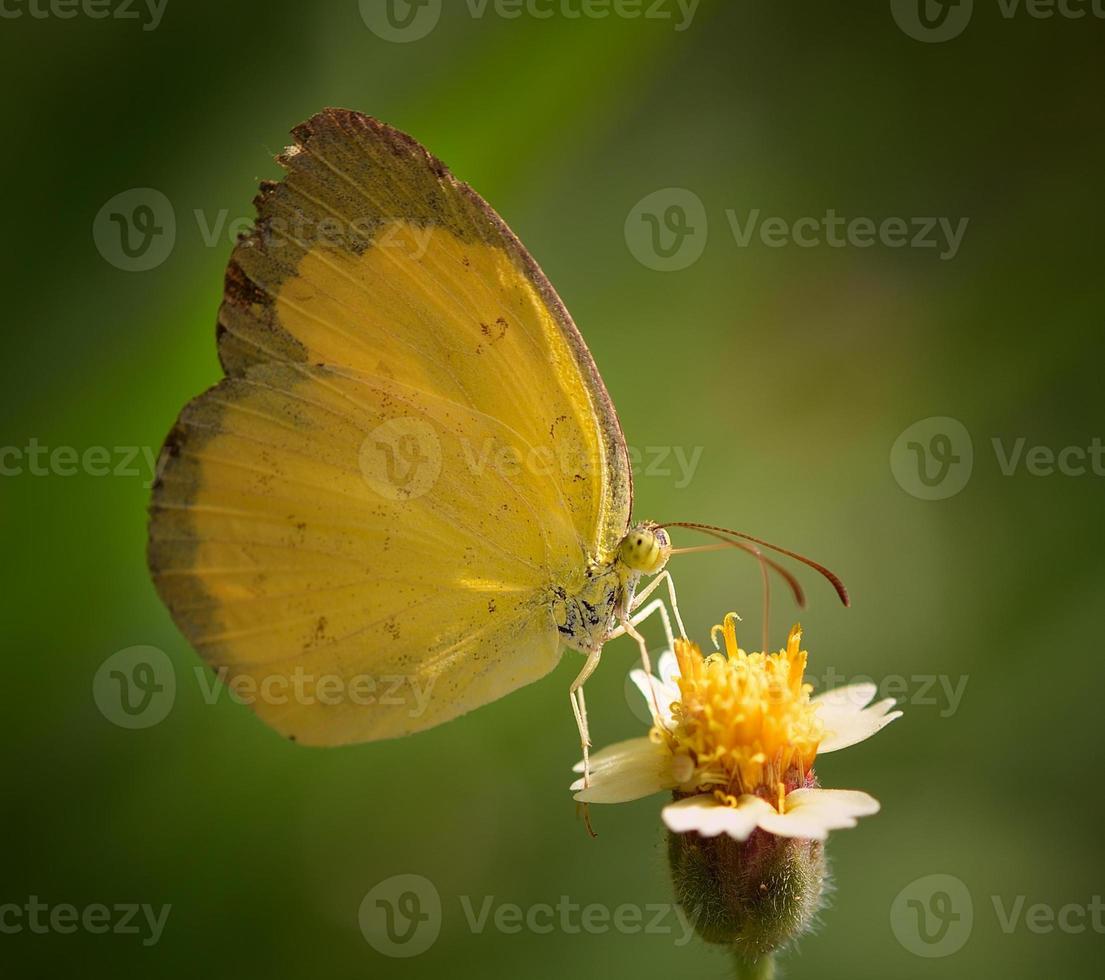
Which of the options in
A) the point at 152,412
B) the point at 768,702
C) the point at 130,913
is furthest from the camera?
the point at 152,412

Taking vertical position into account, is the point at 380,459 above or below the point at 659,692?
above

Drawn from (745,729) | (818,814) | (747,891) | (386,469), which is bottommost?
(747,891)

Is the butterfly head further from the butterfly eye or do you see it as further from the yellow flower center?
the yellow flower center

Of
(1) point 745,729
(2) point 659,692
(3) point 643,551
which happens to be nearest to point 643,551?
(3) point 643,551

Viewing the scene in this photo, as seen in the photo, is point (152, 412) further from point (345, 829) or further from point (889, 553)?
point (889, 553)

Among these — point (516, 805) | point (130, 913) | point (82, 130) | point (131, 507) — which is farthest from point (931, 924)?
point (82, 130)

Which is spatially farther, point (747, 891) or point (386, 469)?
point (386, 469)

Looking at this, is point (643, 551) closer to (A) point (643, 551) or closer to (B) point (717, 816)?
(A) point (643, 551)
